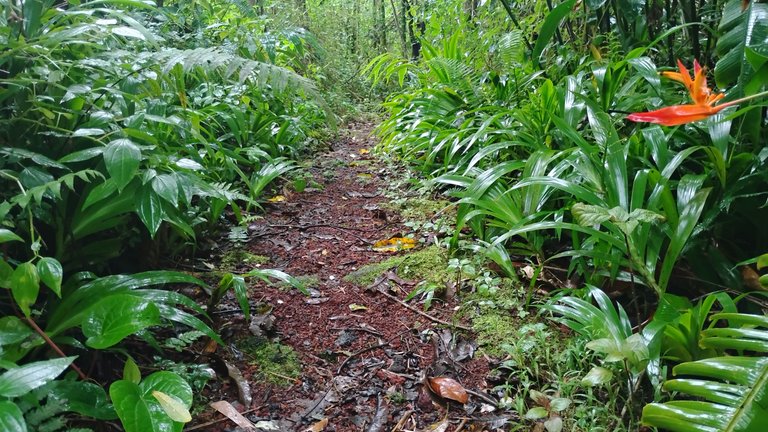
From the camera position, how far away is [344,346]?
139 centimetres

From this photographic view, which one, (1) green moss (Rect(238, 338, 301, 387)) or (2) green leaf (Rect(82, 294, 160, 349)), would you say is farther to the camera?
(1) green moss (Rect(238, 338, 301, 387))

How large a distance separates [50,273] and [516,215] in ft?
4.56

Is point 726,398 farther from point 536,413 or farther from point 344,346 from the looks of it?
point 344,346

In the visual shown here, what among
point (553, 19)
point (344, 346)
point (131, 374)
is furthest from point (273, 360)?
point (553, 19)

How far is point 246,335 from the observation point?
1391mm

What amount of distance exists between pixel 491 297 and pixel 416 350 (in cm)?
33

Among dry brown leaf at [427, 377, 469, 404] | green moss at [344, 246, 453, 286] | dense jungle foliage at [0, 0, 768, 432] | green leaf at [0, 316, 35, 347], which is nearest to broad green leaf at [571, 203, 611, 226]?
dense jungle foliage at [0, 0, 768, 432]

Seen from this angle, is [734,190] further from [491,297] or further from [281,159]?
[281,159]

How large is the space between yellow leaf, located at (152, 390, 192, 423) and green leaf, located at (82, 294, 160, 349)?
0.44 ft

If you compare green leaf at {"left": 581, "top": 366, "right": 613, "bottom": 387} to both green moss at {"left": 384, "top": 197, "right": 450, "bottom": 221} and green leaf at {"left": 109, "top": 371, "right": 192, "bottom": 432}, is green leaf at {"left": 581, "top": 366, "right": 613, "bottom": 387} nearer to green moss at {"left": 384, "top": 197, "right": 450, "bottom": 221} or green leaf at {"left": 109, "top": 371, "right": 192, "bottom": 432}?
green leaf at {"left": 109, "top": 371, "right": 192, "bottom": 432}

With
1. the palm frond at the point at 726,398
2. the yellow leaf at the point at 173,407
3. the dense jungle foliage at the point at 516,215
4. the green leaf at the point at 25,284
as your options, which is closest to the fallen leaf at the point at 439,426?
the dense jungle foliage at the point at 516,215

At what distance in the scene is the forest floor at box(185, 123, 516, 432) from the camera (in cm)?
112

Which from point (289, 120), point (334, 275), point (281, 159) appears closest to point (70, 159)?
point (334, 275)

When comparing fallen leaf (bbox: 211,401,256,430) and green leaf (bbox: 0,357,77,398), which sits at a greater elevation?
green leaf (bbox: 0,357,77,398)
